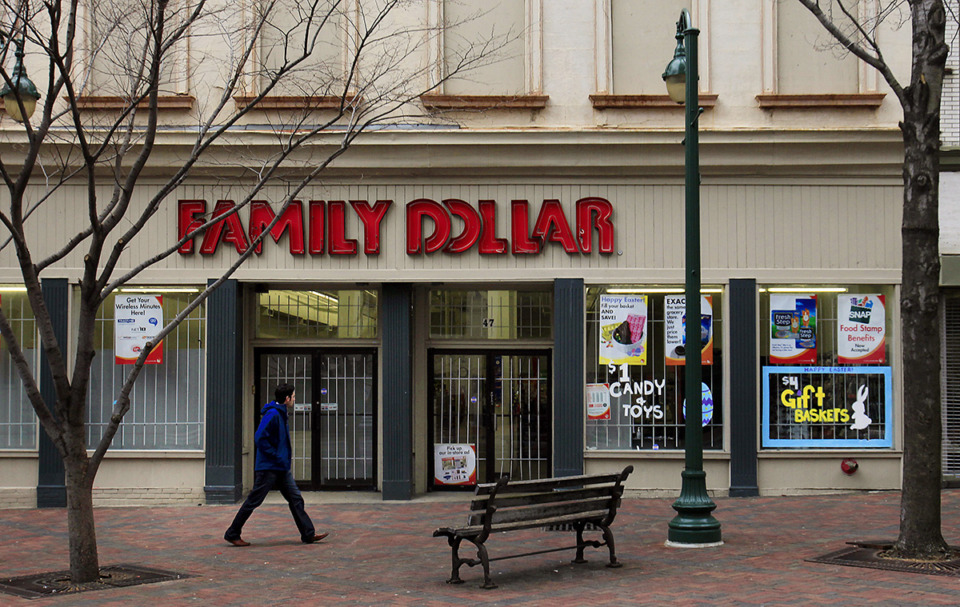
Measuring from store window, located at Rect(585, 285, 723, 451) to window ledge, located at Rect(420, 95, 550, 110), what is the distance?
9.42 feet

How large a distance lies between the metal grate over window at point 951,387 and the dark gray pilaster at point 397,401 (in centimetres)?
749

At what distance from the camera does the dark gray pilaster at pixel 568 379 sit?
1441 centimetres

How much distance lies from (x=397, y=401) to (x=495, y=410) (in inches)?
60.3

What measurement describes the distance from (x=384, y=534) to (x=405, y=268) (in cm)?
405

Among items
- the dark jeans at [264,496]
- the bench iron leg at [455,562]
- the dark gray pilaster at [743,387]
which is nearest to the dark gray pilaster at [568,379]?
the dark gray pilaster at [743,387]

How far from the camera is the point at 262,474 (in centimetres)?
1136

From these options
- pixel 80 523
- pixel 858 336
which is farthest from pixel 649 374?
pixel 80 523

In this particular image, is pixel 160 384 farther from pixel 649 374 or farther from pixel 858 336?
pixel 858 336

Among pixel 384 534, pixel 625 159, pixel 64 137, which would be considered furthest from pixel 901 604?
pixel 64 137

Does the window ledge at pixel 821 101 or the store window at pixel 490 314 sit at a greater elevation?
the window ledge at pixel 821 101

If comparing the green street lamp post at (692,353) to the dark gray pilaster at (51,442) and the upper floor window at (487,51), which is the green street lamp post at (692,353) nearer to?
the upper floor window at (487,51)

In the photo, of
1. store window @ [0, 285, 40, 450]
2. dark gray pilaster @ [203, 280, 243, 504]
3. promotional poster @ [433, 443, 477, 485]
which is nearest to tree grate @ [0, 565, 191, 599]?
dark gray pilaster @ [203, 280, 243, 504]

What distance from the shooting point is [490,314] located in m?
15.3

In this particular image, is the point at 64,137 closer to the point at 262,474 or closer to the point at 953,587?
the point at 262,474
